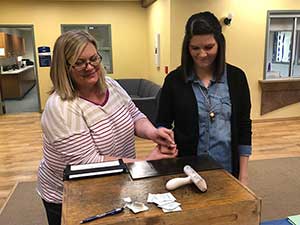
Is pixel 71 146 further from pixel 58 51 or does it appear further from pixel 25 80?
pixel 25 80

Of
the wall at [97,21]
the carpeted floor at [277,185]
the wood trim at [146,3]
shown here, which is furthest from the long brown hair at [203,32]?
the wall at [97,21]

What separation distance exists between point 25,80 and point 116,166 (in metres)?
9.10

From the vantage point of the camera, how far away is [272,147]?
14.1 ft

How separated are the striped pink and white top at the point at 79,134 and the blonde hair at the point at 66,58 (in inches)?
1.3

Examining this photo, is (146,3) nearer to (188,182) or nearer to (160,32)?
(160,32)

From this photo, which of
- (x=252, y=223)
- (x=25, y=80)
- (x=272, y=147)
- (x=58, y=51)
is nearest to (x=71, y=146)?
(x=58, y=51)

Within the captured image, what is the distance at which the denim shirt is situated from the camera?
1.32 meters

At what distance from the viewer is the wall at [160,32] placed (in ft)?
17.1

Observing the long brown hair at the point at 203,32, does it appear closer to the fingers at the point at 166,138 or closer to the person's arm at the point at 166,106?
the person's arm at the point at 166,106

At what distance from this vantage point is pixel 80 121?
1.11 meters

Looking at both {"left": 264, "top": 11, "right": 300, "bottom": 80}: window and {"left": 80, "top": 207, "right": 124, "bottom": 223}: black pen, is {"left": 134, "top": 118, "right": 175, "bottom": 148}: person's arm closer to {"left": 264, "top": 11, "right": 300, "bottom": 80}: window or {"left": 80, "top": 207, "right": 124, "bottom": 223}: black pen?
{"left": 80, "top": 207, "right": 124, "bottom": 223}: black pen

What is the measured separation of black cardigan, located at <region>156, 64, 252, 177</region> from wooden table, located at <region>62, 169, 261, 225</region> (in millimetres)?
438

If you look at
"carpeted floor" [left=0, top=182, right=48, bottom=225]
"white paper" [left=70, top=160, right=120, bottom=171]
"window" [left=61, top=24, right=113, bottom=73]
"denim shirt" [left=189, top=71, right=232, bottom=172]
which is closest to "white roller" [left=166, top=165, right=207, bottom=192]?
"white paper" [left=70, top=160, right=120, bottom=171]

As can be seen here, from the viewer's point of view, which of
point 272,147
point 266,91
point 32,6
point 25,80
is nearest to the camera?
point 272,147
